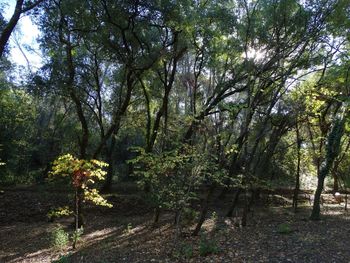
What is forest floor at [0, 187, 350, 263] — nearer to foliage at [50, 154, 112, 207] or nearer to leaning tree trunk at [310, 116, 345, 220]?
leaning tree trunk at [310, 116, 345, 220]

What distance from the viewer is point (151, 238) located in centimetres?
918

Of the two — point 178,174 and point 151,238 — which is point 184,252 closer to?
point 178,174

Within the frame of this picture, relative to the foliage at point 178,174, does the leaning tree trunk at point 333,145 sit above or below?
above

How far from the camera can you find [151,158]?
784 centimetres

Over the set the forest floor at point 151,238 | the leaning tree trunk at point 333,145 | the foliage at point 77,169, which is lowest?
the forest floor at point 151,238

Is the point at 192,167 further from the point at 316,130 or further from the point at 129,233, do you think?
the point at 316,130

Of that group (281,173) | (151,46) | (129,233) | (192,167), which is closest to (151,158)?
(192,167)

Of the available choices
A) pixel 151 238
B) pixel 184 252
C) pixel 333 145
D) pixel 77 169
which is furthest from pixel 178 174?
pixel 333 145

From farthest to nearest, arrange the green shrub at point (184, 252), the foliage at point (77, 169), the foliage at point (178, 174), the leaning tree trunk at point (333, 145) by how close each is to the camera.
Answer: the leaning tree trunk at point (333, 145) → the foliage at point (77, 169) → the foliage at point (178, 174) → the green shrub at point (184, 252)

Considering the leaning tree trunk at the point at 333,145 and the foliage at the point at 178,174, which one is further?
the leaning tree trunk at the point at 333,145

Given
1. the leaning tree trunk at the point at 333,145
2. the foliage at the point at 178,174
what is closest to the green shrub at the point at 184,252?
the foliage at the point at 178,174

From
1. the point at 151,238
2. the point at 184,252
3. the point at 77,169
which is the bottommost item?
the point at 151,238

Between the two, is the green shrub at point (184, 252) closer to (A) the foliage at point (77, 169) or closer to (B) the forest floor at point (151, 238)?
(B) the forest floor at point (151, 238)

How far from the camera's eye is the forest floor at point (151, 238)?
22.1ft
